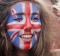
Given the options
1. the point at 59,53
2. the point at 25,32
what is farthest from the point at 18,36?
the point at 59,53

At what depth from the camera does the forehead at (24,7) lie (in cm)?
205

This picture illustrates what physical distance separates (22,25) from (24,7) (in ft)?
0.41

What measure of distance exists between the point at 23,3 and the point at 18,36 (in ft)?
0.75

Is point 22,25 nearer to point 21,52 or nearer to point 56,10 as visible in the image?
point 21,52

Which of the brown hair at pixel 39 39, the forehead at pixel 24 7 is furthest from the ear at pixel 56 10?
the forehead at pixel 24 7

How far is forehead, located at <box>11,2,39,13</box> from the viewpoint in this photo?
205cm

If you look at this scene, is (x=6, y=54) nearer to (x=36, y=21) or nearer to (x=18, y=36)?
(x=18, y=36)

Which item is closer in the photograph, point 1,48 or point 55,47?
point 1,48

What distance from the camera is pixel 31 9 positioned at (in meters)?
2.08

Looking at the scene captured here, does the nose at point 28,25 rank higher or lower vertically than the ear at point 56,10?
higher

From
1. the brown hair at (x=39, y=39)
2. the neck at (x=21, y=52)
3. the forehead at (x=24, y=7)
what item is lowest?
the neck at (x=21, y=52)

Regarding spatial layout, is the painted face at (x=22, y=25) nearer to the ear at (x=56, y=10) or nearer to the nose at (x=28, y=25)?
the nose at (x=28, y=25)

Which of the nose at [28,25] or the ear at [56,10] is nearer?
the nose at [28,25]

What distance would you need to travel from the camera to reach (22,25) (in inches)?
80.6
